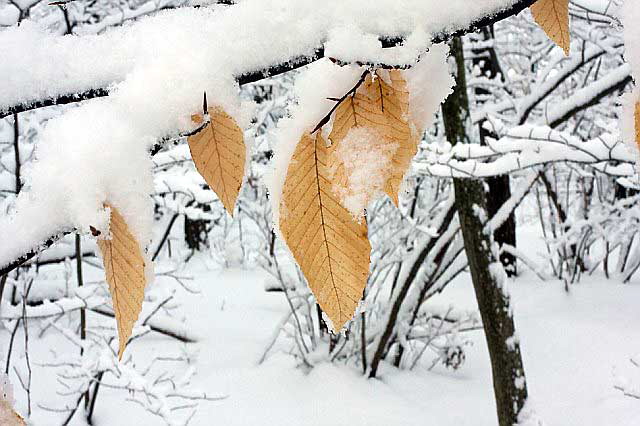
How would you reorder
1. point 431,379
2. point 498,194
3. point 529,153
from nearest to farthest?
point 529,153 < point 431,379 < point 498,194

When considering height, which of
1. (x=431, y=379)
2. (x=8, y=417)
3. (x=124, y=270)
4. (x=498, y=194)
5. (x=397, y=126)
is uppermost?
(x=397, y=126)

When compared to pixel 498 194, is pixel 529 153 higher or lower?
higher

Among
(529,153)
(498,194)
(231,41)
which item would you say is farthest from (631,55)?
(498,194)

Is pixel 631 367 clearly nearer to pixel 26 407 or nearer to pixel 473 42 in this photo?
pixel 473 42

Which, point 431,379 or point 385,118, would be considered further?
point 431,379

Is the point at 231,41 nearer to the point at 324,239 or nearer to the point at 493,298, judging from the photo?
the point at 324,239

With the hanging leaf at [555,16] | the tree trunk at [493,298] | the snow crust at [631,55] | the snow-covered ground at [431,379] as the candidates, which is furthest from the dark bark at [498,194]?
the snow crust at [631,55]

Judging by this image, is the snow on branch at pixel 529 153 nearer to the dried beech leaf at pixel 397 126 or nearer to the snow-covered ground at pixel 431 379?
the snow-covered ground at pixel 431 379

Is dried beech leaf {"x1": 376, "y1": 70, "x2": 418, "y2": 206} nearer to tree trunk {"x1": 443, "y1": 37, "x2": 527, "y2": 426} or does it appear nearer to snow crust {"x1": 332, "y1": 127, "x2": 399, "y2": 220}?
snow crust {"x1": 332, "y1": 127, "x2": 399, "y2": 220}
